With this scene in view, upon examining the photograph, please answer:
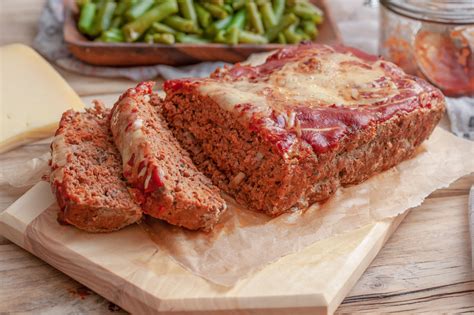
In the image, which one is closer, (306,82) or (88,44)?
(306,82)

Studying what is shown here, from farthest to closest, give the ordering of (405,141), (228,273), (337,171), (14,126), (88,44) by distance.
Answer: (88,44), (14,126), (405,141), (337,171), (228,273)

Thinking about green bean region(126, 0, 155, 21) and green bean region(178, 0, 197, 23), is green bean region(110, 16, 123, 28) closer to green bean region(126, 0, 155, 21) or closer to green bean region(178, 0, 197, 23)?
green bean region(126, 0, 155, 21)

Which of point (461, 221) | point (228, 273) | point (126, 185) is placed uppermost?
point (126, 185)

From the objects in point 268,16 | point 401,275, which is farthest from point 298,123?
point 268,16

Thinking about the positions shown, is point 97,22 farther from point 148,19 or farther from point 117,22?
point 148,19

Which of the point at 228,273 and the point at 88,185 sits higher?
the point at 88,185

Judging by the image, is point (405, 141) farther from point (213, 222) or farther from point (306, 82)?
point (213, 222)

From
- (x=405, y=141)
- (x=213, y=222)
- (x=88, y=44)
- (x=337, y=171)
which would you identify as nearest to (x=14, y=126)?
(x=88, y=44)

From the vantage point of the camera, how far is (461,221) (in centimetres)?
562

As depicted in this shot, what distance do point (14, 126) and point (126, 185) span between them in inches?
68.8

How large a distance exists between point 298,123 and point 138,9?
3260 millimetres

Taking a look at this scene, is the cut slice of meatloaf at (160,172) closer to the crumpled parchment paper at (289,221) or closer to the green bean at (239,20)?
the crumpled parchment paper at (289,221)

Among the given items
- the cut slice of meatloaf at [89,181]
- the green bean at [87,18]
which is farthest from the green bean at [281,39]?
the cut slice of meatloaf at [89,181]

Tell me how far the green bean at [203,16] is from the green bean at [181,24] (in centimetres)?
11
